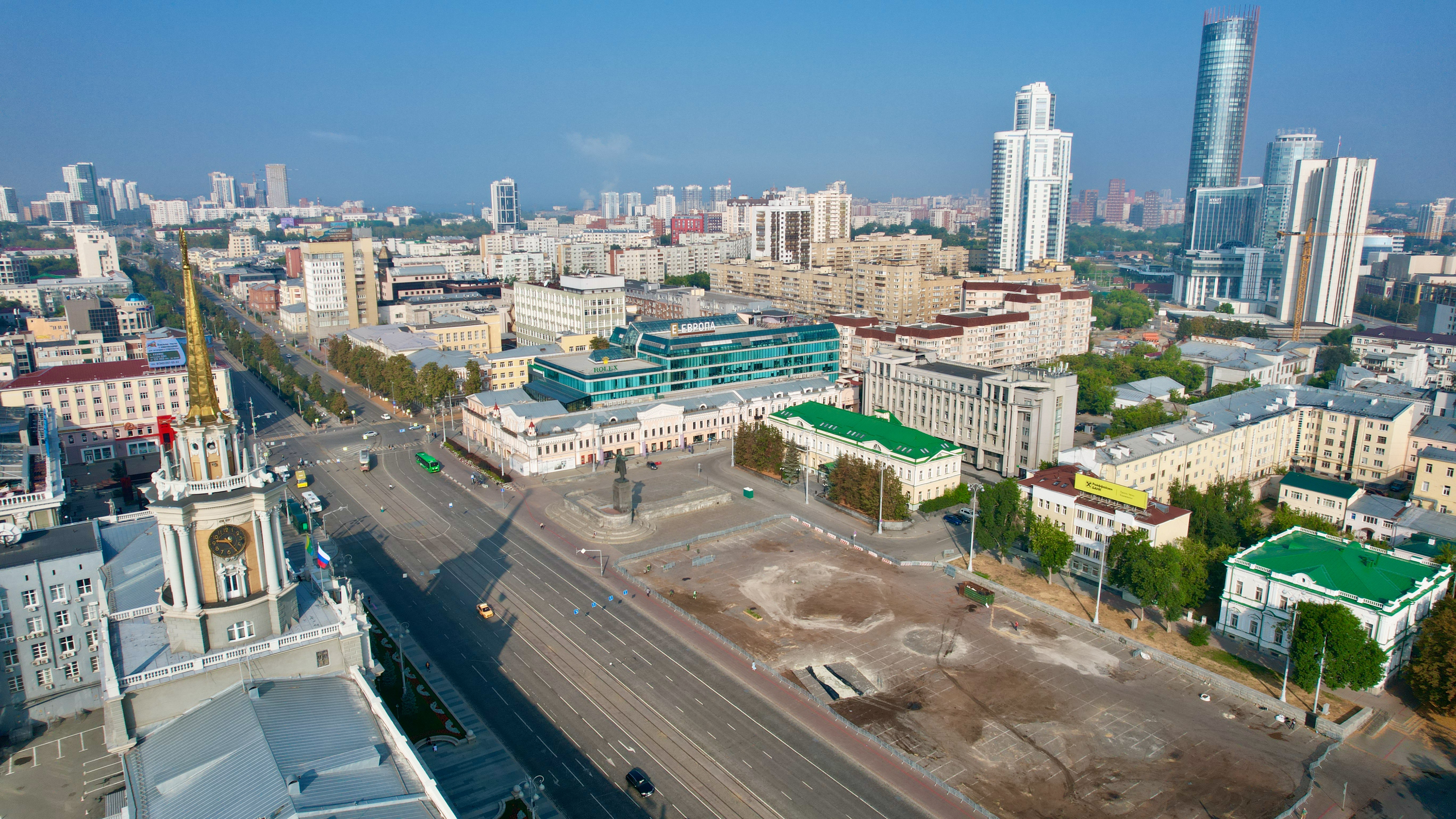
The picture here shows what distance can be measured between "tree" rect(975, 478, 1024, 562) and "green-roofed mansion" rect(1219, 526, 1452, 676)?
47.0 feet

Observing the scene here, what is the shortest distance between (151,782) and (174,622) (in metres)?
6.25

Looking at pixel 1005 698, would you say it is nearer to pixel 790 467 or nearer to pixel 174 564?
pixel 790 467

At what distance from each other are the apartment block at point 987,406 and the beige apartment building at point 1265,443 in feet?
17.1

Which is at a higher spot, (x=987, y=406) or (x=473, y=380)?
(x=987, y=406)

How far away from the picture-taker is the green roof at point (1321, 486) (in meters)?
67.7

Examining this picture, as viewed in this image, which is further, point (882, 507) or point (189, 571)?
point (882, 507)

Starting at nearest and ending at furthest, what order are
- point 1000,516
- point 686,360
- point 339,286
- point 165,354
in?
point 1000,516, point 165,354, point 686,360, point 339,286

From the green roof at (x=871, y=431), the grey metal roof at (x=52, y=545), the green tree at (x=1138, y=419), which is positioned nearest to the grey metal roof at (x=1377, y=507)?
the green tree at (x=1138, y=419)

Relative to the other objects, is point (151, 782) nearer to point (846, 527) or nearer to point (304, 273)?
point (846, 527)

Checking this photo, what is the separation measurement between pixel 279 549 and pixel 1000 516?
160ft

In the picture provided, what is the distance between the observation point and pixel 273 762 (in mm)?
25656

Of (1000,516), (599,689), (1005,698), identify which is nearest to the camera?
(1005,698)

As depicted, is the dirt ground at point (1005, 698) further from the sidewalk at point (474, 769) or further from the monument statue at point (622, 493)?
the sidewalk at point (474, 769)

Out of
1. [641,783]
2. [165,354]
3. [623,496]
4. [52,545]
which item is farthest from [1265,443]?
[165,354]
